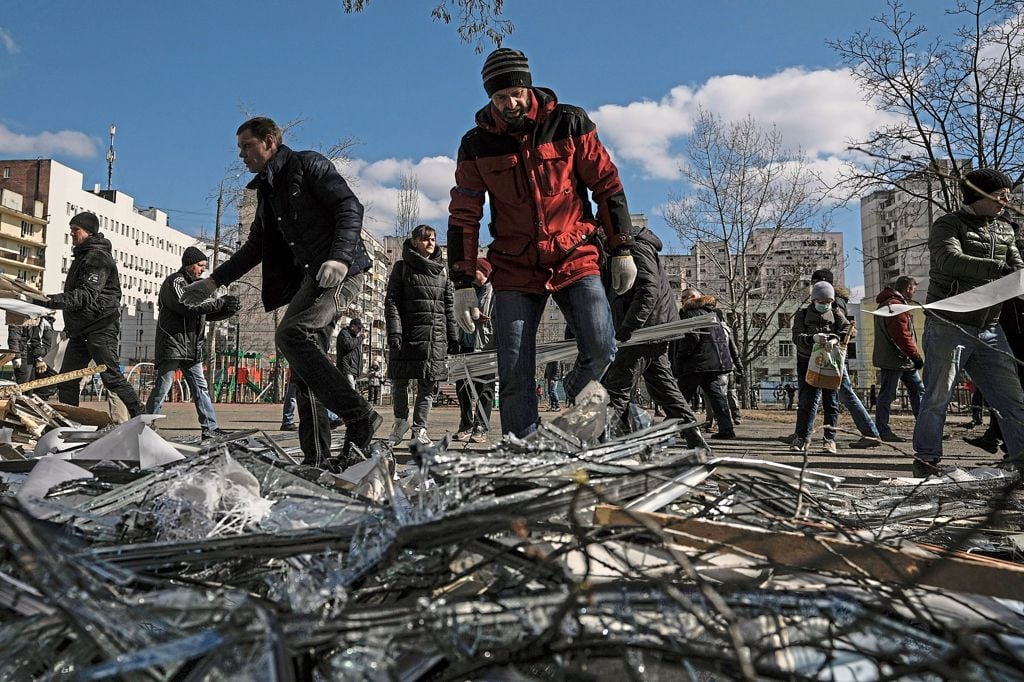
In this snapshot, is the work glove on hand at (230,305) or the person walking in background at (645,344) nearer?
the person walking in background at (645,344)

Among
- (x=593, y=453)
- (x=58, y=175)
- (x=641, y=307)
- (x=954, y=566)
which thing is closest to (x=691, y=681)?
(x=954, y=566)

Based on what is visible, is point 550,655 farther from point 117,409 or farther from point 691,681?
point 117,409

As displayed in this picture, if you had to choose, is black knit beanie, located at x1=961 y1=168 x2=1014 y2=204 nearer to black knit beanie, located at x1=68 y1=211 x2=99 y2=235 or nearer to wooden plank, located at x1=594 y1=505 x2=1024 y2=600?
wooden plank, located at x1=594 y1=505 x2=1024 y2=600

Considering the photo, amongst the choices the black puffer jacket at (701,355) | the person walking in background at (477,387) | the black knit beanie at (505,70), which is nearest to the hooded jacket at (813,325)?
the black puffer jacket at (701,355)

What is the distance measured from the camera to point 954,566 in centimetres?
152

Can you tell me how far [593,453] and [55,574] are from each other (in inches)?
55.1

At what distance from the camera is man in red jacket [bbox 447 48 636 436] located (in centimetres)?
343

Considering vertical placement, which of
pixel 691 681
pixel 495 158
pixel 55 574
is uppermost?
pixel 495 158

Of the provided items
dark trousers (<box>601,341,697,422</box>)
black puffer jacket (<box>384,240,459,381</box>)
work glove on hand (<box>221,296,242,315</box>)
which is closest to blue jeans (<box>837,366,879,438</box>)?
dark trousers (<box>601,341,697,422</box>)

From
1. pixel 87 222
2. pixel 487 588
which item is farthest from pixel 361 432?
pixel 87 222

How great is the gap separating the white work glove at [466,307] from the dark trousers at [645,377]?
1373 millimetres

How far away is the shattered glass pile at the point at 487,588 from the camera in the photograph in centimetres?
110

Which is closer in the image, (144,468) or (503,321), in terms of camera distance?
(144,468)

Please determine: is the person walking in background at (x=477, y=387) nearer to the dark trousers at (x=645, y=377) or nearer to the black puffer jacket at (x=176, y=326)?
the dark trousers at (x=645, y=377)
